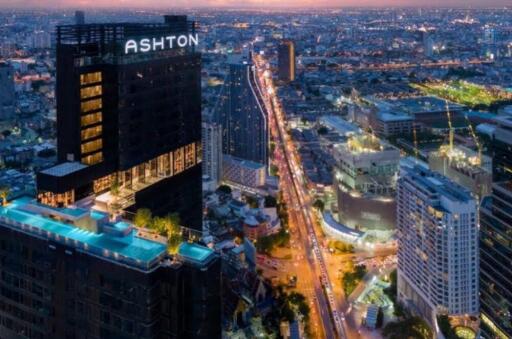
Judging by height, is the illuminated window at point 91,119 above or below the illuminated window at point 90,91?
below

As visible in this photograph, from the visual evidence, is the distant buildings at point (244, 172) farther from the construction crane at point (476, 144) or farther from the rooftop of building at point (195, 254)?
the rooftop of building at point (195, 254)

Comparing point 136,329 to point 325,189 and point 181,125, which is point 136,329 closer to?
point 181,125

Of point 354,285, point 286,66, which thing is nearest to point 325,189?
point 354,285

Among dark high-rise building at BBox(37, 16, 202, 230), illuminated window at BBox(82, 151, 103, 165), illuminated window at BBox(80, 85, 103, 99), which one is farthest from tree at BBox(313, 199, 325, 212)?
illuminated window at BBox(80, 85, 103, 99)

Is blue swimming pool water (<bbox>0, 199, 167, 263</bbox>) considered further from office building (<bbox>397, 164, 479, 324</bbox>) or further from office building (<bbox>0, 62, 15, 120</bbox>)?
office building (<bbox>0, 62, 15, 120</bbox>)

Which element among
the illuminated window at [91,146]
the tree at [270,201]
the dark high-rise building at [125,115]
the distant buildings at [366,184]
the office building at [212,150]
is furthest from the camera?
the office building at [212,150]

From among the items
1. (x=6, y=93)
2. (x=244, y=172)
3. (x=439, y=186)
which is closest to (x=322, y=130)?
(x=244, y=172)

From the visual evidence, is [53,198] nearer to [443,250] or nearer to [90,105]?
[90,105]

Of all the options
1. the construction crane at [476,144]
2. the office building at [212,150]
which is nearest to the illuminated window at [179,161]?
the office building at [212,150]
